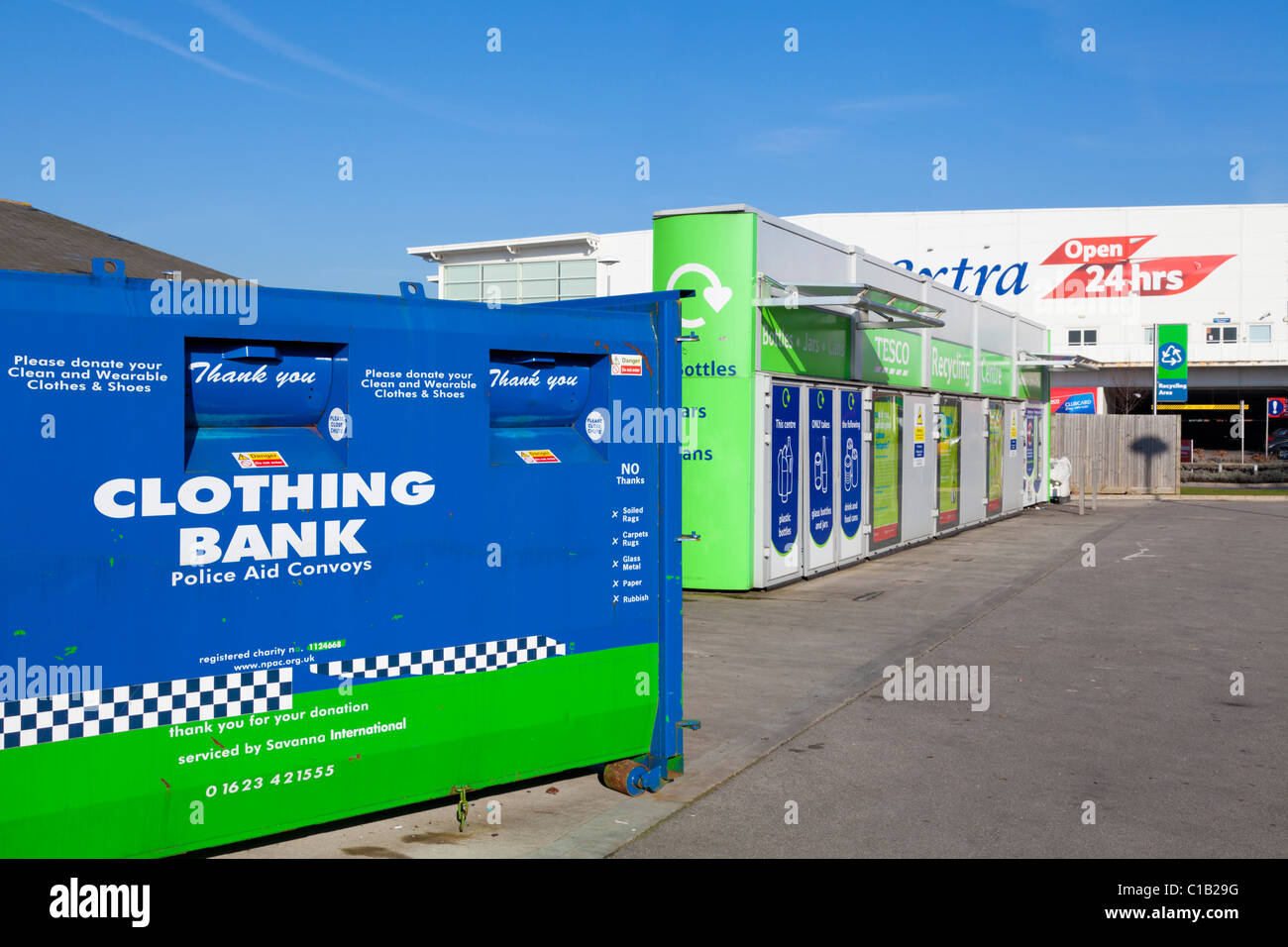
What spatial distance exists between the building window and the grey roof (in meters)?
21.1

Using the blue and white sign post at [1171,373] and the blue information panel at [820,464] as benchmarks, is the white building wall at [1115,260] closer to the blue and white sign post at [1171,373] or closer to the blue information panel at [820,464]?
the blue and white sign post at [1171,373]

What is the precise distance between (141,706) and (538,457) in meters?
1.99

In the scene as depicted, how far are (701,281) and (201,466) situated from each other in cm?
906

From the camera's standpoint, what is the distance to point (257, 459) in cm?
438

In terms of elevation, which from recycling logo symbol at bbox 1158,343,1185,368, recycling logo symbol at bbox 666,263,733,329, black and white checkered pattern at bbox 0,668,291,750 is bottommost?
black and white checkered pattern at bbox 0,668,291,750

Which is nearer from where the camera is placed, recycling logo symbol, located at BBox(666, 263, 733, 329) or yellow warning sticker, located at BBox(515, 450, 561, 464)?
yellow warning sticker, located at BBox(515, 450, 561, 464)

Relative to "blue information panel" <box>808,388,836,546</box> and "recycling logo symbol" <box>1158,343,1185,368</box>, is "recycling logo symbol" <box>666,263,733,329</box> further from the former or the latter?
"recycling logo symbol" <box>1158,343,1185,368</box>

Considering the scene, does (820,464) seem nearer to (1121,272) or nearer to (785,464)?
(785,464)

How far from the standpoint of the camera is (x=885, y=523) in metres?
16.6

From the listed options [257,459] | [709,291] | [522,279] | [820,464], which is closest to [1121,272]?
[522,279]

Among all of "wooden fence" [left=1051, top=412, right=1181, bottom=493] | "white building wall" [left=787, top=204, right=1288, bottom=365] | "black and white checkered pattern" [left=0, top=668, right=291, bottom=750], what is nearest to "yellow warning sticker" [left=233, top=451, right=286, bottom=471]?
"black and white checkered pattern" [left=0, top=668, right=291, bottom=750]

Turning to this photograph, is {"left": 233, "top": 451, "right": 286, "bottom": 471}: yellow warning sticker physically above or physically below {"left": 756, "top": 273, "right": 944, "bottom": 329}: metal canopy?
below

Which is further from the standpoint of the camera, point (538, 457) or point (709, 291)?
point (709, 291)

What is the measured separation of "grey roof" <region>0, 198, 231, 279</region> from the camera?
27.3ft
